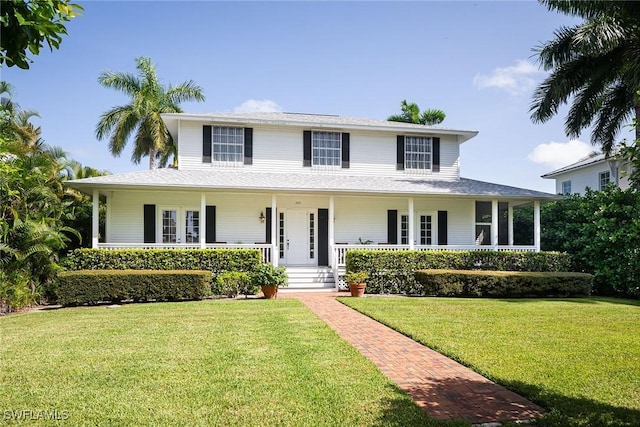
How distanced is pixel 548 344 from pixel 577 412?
3.11 m

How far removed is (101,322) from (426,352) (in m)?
7.01

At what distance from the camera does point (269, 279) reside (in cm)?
1302

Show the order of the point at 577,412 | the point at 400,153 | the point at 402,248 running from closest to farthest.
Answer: the point at 577,412
the point at 402,248
the point at 400,153

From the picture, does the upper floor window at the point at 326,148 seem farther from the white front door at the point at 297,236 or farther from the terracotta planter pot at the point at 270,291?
the terracotta planter pot at the point at 270,291

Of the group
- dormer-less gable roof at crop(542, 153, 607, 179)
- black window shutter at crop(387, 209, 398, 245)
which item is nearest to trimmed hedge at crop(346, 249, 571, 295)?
black window shutter at crop(387, 209, 398, 245)

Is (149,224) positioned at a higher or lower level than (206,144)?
lower

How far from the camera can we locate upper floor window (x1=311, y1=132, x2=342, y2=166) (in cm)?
1822

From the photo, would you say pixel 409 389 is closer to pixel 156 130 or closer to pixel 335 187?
pixel 335 187

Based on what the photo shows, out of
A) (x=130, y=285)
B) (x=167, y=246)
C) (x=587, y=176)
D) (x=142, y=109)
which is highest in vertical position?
(x=142, y=109)

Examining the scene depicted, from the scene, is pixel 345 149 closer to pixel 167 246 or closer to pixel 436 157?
pixel 436 157

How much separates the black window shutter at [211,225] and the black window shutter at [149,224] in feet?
6.55

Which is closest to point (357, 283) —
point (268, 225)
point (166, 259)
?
point (268, 225)

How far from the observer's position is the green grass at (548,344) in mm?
4605

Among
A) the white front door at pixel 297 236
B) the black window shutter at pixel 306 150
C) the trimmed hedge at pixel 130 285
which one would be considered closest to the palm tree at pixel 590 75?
the black window shutter at pixel 306 150
